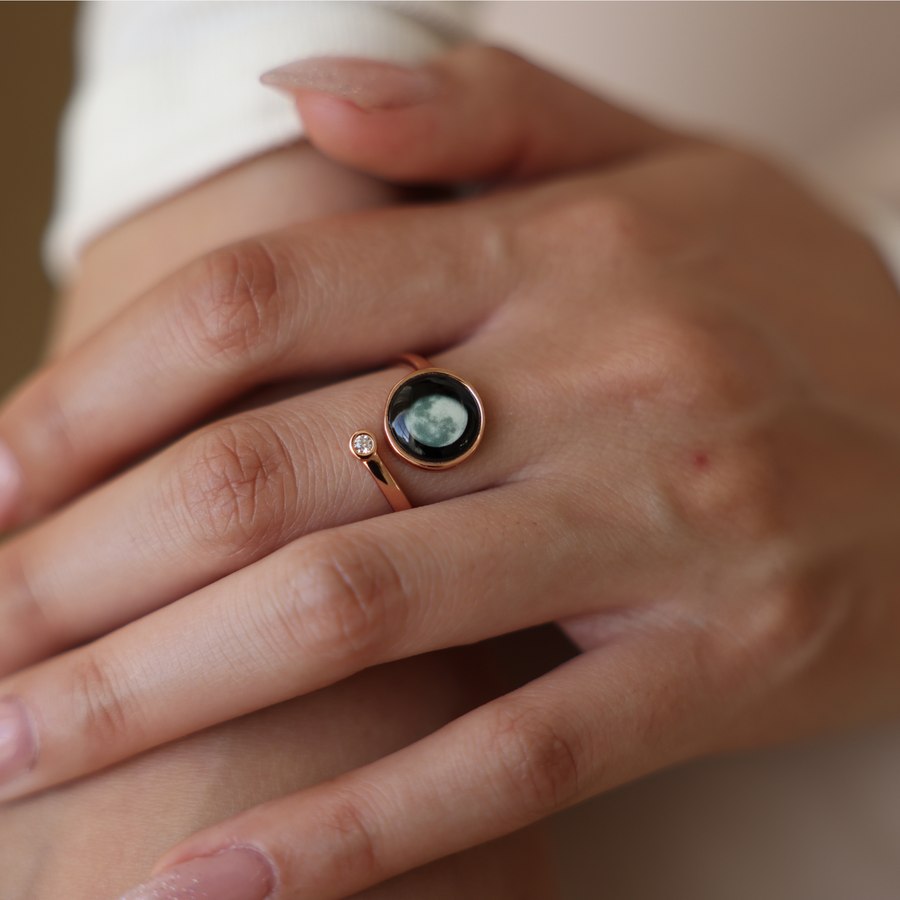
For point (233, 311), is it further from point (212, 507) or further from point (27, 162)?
point (27, 162)

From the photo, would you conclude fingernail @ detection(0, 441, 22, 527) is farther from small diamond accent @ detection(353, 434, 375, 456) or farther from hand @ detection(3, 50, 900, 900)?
small diamond accent @ detection(353, 434, 375, 456)

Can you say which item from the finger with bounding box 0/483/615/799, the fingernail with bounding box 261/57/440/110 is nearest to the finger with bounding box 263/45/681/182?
the fingernail with bounding box 261/57/440/110

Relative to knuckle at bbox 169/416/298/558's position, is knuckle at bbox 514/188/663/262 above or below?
above

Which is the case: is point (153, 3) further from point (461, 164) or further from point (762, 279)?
point (762, 279)

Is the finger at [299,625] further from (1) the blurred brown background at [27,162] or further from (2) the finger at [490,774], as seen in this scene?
(1) the blurred brown background at [27,162]

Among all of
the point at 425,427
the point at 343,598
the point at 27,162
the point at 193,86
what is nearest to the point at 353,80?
the point at 193,86

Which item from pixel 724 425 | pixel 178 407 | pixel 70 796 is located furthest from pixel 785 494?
pixel 70 796

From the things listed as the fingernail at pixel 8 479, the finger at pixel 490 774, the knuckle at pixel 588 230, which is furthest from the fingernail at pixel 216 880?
the knuckle at pixel 588 230

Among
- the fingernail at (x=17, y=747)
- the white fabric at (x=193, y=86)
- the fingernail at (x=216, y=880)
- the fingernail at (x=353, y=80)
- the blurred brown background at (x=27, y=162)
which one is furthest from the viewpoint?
the blurred brown background at (x=27, y=162)
